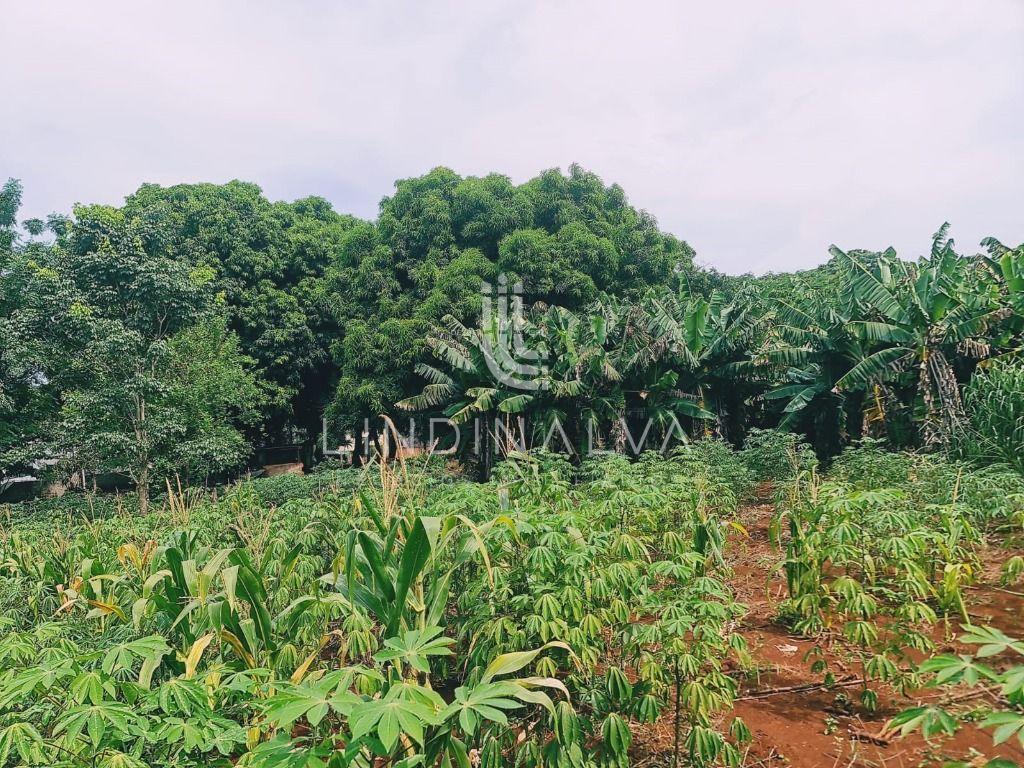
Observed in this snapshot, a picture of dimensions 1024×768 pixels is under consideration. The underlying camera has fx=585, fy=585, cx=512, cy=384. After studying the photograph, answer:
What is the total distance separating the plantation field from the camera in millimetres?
1822

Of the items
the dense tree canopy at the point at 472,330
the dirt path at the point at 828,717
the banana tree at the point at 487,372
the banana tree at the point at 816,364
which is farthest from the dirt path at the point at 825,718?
the banana tree at the point at 487,372

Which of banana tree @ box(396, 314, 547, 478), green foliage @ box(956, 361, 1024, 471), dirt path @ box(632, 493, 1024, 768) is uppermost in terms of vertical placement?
banana tree @ box(396, 314, 547, 478)

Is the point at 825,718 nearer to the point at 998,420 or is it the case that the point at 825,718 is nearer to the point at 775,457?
the point at 775,457

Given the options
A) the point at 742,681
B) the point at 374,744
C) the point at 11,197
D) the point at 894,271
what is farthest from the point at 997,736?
the point at 11,197

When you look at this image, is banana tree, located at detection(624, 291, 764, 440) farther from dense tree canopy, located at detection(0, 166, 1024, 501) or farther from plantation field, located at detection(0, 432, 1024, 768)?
plantation field, located at detection(0, 432, 1024, 768)

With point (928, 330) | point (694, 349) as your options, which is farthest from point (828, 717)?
point (694, 349)

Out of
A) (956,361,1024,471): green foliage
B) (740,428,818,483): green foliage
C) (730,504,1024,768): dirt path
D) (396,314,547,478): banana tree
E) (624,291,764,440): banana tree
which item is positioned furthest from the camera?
(396,314,547,478): banana tree

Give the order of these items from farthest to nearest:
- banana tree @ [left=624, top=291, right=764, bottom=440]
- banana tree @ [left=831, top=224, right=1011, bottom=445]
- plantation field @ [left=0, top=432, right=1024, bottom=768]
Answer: banana tree @ [left=624, top=291, right=764, bottom=440] < banana tree @ [left=831, top=224, right=1011, bottom=445] < plantation field @ [left=0, top=432, right=1024, bottom=768]

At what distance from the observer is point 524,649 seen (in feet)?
8.45

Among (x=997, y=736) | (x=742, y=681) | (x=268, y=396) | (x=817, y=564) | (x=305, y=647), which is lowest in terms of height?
(x=742, y=681)

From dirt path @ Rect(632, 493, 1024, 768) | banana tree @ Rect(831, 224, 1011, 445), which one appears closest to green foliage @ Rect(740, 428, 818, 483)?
banana tree @ Rect(831, 224, 1011, 445)

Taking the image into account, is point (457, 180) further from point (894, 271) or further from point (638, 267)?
point (894, 271)

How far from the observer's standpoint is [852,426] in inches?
423

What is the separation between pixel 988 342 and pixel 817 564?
8.06 metres
